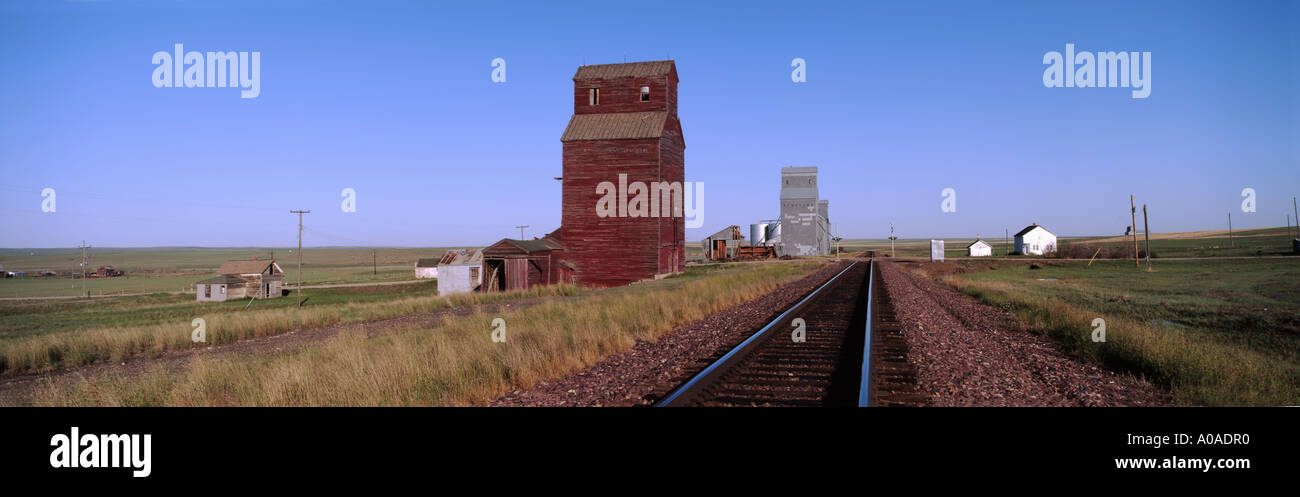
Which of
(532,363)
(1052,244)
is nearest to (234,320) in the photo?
(532,363)

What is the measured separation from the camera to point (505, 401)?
5945 mm

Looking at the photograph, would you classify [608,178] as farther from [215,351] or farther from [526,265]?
[215,351]

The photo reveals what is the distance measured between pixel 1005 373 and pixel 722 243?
6200cm

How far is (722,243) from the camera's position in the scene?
226 ft

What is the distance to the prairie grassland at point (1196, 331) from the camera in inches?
245

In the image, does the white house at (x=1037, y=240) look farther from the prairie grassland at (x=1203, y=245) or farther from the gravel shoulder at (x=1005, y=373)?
the gravel shoulder at (x=1005, y=373)

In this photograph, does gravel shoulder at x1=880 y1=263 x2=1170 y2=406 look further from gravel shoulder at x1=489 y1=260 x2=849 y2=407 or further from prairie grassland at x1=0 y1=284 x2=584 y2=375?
prairie grassland at x1=0 y1=284 x2=584 y2=375

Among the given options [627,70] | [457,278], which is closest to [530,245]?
[627,70]

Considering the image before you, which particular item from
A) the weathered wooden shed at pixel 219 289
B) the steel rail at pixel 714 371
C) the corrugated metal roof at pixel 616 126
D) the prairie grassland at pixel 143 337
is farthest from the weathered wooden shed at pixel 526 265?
the weathered wooden shed at pixel 219 289

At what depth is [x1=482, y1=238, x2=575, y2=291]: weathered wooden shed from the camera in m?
32.2

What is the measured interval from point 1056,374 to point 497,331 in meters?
8.93

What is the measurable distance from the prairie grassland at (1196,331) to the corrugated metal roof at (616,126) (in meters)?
17.5
